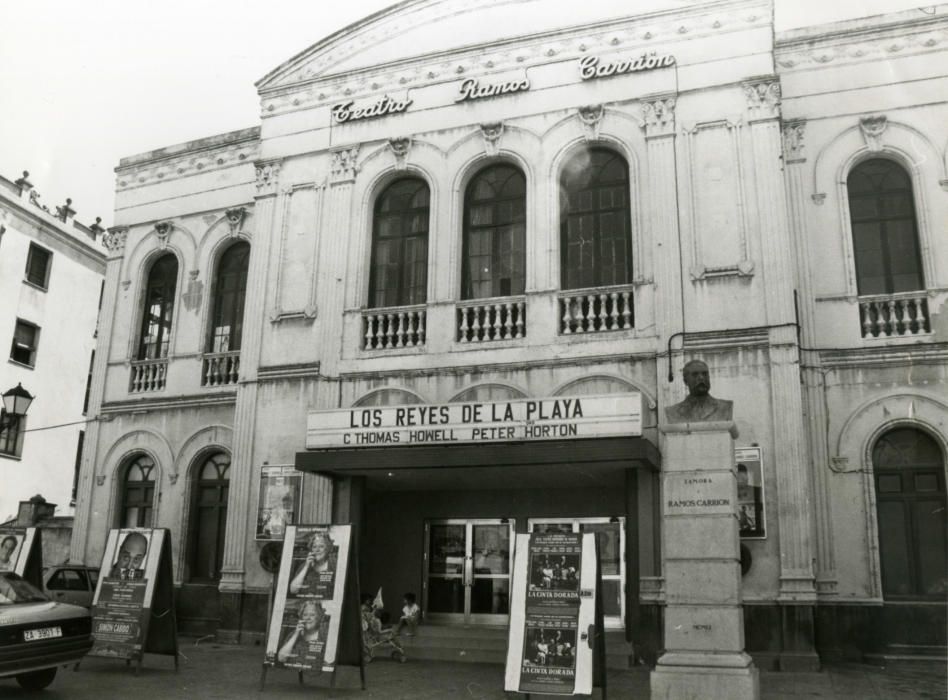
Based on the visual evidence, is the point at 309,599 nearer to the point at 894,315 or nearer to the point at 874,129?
the point at 894,315

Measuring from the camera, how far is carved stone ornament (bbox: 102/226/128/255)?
862 inches

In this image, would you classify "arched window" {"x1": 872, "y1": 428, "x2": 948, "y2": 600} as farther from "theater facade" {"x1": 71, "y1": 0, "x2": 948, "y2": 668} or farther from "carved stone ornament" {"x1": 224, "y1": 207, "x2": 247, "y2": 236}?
"carved stone ornament" {"x1": 224, "y1": 207, "x2": 247, "y2": 236}

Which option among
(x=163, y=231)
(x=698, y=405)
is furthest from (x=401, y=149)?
(x=698, y=405)

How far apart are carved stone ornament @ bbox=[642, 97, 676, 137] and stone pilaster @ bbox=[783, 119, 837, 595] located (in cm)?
218

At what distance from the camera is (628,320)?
15422 mm

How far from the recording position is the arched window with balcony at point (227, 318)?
1970 centimetres

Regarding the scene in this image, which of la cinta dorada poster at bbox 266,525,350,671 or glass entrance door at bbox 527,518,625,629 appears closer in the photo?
la cinta dorada poster at bbox 266,525,350,671

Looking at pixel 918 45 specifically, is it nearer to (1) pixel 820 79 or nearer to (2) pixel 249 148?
(1) pixel 820 79

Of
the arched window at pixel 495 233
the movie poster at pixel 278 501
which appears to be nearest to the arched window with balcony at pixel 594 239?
the arched window at pixel 495 233

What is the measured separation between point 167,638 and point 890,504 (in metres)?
11.4

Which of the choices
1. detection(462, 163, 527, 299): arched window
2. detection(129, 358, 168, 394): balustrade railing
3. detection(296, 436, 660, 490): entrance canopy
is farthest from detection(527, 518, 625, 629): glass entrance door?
detection(129, 358, 168, 394): balustrade railing

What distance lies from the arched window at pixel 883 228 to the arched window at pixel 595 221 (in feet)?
13.2

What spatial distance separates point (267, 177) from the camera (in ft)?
61.3

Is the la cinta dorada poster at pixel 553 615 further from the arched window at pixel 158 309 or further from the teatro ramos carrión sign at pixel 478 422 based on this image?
the arched window at pixel 158 309
